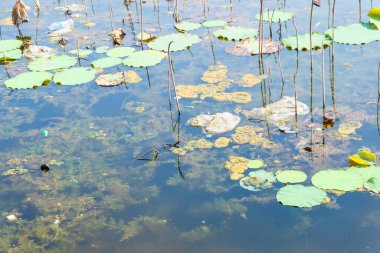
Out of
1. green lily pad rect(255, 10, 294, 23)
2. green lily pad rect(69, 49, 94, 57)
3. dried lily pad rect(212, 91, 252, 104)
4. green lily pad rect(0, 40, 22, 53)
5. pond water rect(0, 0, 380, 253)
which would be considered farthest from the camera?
green lily pad rect(255, 10, 294, 23)

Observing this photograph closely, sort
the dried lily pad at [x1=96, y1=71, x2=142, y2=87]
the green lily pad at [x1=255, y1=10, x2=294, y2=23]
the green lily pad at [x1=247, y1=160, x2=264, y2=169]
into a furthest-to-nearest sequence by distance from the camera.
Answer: the green lily pad at [x1=255, y1=10, x2=294, y2=23], the dried lily pad at [x1=96, y1=71, x2=142, y2=87], the green lily pad at [x1=247, y1=160, x2=264, y2=169]

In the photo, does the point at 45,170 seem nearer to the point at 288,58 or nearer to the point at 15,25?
the point at 288,58

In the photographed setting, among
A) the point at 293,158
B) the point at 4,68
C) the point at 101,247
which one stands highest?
the point at 4,68

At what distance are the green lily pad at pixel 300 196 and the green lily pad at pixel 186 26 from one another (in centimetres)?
349

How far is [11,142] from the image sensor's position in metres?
4.08

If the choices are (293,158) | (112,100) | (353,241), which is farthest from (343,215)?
(112,100)

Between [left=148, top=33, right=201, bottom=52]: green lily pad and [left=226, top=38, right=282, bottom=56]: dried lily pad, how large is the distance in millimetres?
497

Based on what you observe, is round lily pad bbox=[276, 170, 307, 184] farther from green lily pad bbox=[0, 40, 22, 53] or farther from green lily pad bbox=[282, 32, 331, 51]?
green lily pad bbox=[0, 40, 22, 53]

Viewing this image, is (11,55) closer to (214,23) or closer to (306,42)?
(214,23)

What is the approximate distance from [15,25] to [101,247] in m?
4.69

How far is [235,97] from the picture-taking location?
4.51 metres

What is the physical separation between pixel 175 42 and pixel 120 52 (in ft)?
2.22

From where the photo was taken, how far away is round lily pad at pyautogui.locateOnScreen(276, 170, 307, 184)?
3289 mm

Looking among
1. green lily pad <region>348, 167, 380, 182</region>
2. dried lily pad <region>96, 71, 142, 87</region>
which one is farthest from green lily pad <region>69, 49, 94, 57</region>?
green lily pad <region>348, 167, 380, 182</region>
